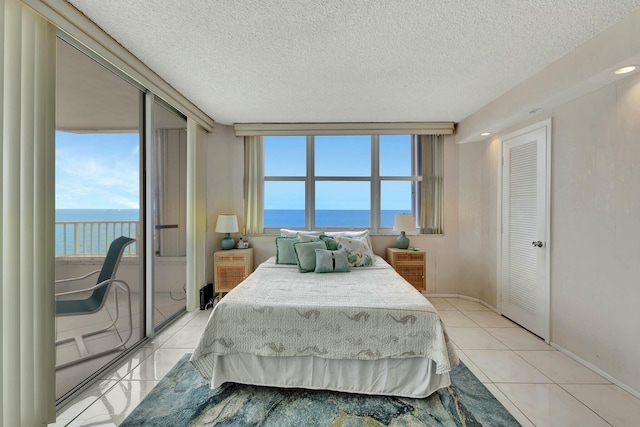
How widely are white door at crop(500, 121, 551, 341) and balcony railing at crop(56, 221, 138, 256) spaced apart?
4249mm

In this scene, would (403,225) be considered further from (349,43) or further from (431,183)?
(349,43)

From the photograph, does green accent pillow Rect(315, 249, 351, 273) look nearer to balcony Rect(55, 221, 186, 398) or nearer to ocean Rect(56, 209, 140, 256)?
balcony Rect(55, 221, 186, 398)

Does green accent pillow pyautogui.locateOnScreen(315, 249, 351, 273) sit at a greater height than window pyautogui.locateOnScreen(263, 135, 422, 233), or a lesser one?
lesser

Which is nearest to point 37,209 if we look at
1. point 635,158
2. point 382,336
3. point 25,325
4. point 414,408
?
point 25,325

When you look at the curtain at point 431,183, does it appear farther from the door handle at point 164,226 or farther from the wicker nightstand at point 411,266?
the door handle at point 164,226

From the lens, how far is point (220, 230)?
390 cm

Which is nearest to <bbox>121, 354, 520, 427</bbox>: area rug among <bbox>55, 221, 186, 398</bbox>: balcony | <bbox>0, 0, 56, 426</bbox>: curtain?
<bbox>0, 0, 56, 426</bbox>: curtain

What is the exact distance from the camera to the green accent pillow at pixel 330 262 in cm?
304

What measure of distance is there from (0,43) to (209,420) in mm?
2328

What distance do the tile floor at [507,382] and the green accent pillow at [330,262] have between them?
132 centimetres

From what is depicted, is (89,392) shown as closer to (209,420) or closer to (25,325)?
(25,325)

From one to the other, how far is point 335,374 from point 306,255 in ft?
4.37

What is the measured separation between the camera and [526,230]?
312 cm

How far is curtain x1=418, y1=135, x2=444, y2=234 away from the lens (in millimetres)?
4246
